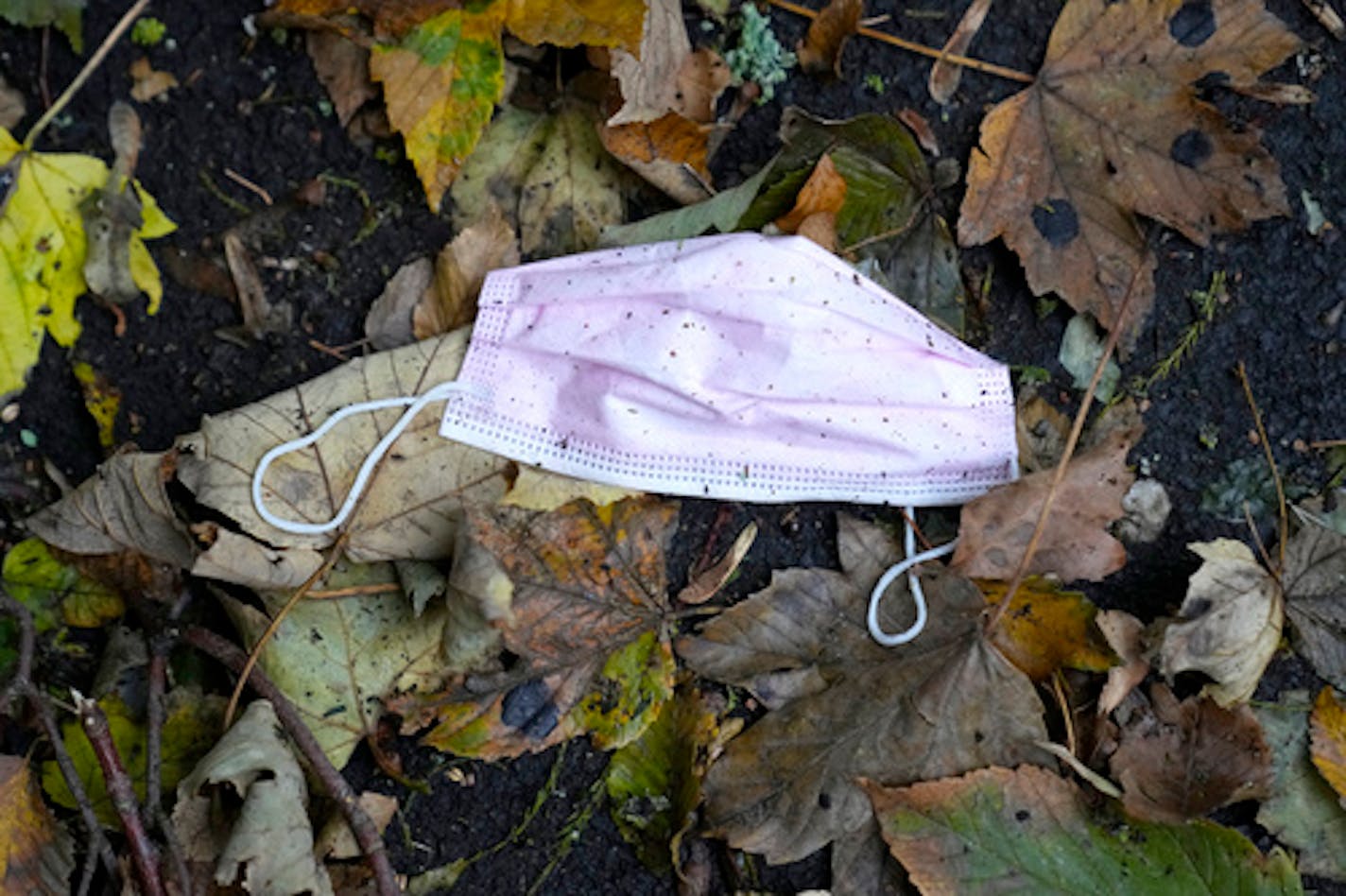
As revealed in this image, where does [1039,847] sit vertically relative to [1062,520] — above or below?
below

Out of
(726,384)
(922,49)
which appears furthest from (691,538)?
(922,49)

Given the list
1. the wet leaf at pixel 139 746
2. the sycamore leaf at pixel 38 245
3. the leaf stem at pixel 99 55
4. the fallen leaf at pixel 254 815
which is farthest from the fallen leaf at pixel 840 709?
the leaf stem at pixel 99 55

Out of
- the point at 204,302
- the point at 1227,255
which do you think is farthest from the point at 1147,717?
the point at 204,302

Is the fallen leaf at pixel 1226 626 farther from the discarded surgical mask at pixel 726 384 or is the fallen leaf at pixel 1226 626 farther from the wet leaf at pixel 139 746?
the wet leaf at pixel 139 746

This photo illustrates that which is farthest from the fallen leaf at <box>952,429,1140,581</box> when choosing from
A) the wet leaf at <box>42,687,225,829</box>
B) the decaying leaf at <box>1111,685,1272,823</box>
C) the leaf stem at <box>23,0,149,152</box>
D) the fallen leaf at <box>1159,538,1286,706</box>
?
the leaf stem at <box>23,0,149,152</box>

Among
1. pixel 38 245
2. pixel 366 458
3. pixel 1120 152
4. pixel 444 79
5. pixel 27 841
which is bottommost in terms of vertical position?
pixel 27 841

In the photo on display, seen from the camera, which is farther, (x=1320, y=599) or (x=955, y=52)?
(x=955, y=52)

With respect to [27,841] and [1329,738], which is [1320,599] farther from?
[27,841]
